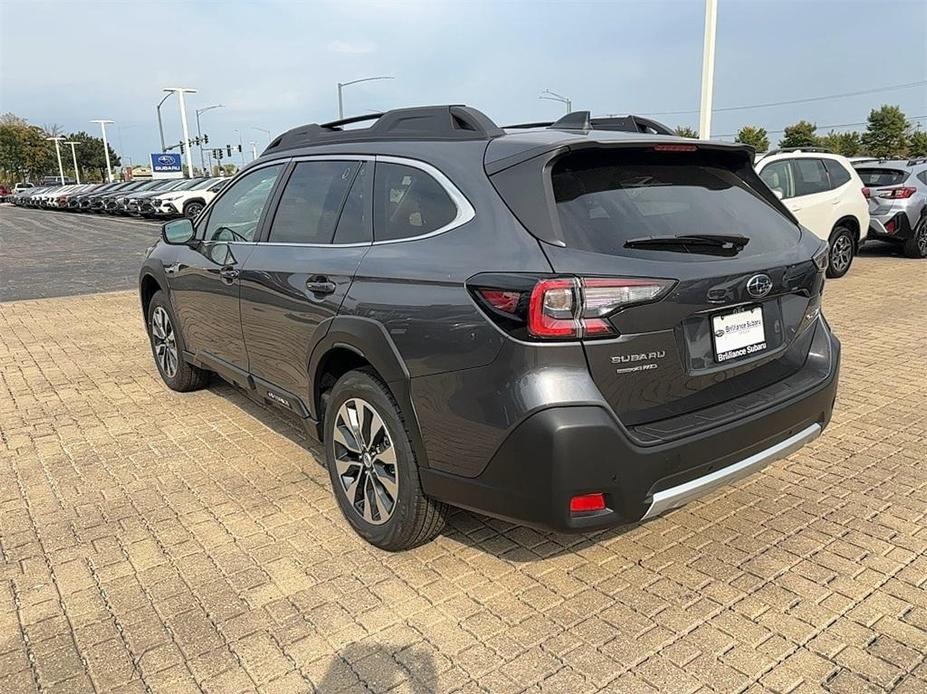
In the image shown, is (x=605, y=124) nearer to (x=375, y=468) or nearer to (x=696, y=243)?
(x=696, y=243)

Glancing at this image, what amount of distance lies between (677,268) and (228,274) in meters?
2.71

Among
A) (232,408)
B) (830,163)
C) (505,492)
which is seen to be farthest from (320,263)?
(830,163)

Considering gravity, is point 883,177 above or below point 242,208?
below

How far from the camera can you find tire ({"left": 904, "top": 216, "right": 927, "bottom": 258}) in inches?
491

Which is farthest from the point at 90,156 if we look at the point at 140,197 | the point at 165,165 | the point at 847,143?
the point at 847,143

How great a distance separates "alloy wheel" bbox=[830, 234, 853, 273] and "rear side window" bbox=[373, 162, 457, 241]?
926 centimetres

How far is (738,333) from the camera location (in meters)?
2.77

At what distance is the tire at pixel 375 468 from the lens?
116 inches

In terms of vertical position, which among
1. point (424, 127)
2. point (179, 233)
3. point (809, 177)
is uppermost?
point (424, 127)

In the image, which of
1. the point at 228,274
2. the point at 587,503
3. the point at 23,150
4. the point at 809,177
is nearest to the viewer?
the point at 587,503

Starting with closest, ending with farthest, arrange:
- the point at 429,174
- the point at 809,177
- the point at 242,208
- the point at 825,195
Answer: the point at 429,174, the point at 242,208, the point at 825,195, the point at 809,177

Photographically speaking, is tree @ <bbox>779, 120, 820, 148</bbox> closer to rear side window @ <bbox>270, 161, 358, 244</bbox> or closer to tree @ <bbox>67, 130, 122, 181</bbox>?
rear side window @ <bbox>270, 161, 358, 244</bbox>

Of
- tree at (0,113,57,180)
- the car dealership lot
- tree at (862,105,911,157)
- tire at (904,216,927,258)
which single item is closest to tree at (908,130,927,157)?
tree at (862,105,911,157)

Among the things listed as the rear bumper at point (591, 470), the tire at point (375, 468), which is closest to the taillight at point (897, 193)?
the rear bumper at point (591, 470)
